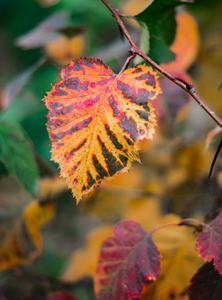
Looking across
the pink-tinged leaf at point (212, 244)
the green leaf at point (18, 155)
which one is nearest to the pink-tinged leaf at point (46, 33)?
the green leaf at point (18, 155)

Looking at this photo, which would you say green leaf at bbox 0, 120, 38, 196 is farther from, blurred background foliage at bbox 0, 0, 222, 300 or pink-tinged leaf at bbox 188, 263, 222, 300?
pink-tinged leaf at bbox 188, 263, 222, 300

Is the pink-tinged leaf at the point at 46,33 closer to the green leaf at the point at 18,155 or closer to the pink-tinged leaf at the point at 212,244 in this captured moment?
the green leaf at the point at 18,155

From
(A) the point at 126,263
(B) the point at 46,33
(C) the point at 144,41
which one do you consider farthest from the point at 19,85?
(A) the point at 126,263

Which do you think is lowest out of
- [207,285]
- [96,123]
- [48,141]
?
[207,285]

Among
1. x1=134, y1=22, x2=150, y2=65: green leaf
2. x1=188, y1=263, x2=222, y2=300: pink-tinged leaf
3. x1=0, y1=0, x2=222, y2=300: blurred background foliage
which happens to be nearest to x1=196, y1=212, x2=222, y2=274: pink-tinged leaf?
x1=188, y1=263, x2=222, y2=300: pink-tinged leaf

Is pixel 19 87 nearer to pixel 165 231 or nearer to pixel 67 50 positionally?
pixel 67 50

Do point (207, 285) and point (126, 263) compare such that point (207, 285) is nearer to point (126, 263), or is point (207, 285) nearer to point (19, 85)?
point (126, 263)
